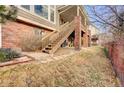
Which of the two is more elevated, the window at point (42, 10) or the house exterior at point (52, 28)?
the window at point (42, 10)

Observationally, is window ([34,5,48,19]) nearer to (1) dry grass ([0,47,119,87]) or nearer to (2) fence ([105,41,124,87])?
(1) dry grass ([0,47,119,87])

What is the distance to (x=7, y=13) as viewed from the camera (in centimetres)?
223

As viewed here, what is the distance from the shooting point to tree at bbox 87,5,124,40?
8.23ft

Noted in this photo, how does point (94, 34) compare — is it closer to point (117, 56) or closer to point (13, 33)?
point (117, 56)

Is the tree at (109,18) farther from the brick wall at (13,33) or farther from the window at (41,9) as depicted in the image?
the brick wall at (13,33)

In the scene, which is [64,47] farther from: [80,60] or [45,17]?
[45,17]

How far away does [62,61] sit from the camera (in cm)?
245

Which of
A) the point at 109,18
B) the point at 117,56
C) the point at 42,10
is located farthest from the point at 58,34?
the point at 117,56

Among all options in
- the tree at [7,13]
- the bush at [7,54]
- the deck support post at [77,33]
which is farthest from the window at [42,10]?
the bush at [7,54]

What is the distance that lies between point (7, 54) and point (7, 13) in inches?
19.0

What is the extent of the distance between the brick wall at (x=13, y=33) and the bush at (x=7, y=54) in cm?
9

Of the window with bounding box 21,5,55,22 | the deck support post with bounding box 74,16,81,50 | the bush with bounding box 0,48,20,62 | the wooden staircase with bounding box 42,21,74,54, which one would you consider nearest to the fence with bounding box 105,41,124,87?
the deck support post with bounding box 74,16,81,50

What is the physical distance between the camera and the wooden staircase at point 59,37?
2496 millimetres
